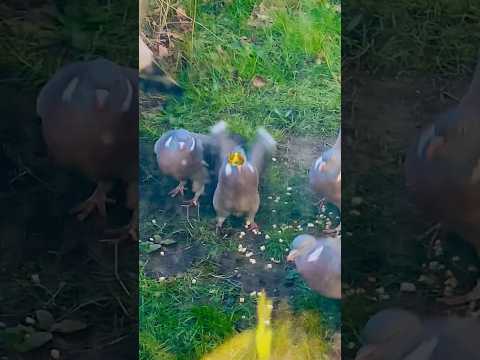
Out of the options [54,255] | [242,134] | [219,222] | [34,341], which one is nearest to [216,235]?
[219,222]

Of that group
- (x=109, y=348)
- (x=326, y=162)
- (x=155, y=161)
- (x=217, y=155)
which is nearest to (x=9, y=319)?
(x=109, y=348)

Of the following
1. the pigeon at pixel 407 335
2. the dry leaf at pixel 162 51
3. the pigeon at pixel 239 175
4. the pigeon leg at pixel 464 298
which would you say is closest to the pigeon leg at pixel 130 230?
the pigeon at pixel 239 175

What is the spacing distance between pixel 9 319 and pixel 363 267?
937mm

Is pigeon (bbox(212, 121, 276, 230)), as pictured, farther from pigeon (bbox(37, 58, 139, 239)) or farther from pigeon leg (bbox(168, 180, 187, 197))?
pigeon (bbox(37, 58, 139, 239))

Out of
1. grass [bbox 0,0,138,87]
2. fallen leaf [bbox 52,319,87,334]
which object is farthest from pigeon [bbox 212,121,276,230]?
fallen leaf [bbox 52,319,87,334]

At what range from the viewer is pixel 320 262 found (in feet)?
5.56

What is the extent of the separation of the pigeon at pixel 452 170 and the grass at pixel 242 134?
0.24 m

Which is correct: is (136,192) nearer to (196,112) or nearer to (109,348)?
(196,112)

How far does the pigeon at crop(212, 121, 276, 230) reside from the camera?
172cm

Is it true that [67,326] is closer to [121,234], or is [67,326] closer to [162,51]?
[121,234]

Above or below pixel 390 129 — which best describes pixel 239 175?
below

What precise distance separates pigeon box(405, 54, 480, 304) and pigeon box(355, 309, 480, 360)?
0.25 ft

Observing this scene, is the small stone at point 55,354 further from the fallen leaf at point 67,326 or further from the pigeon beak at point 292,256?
the pigeon beak at point 292,256

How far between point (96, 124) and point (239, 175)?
0.41 metres
